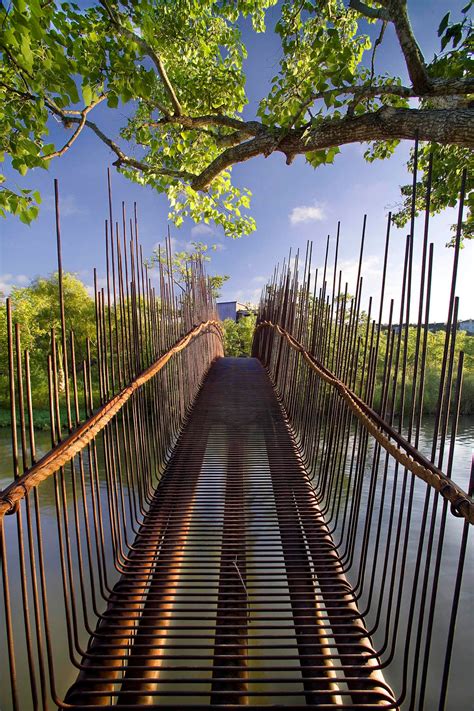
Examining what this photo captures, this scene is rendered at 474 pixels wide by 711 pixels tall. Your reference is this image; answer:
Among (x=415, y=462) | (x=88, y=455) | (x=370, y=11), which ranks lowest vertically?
(x=88, y=455)

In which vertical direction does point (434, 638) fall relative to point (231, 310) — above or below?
below

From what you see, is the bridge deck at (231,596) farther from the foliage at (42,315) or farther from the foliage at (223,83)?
the foliage at (42,315)

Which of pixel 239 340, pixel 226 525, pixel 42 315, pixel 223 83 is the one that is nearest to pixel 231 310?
pixel 239 340

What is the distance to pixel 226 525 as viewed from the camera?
2.34 meters

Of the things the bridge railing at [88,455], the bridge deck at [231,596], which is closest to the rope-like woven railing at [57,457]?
the bridge railing at [88,455]

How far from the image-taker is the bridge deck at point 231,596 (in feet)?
4.56

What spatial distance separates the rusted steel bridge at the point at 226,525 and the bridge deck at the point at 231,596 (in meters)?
0.01

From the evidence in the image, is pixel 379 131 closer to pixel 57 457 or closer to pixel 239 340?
pixel 57 457

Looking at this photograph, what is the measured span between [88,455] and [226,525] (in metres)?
0.94

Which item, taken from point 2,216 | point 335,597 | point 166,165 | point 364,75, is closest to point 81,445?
point 335,597

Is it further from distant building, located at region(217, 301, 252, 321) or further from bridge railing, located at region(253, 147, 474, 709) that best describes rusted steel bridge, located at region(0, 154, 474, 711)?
distant building, located at region(217, 301, 252, 321)

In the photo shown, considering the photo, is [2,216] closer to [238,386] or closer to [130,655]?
[130,655]

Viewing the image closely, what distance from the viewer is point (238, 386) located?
6.33 m

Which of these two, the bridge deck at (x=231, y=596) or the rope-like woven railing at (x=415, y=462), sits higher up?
the rope-like woven railing at (x=415, y=462)
